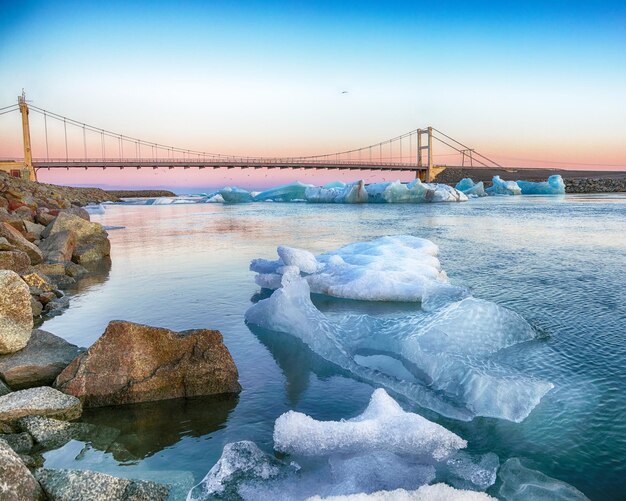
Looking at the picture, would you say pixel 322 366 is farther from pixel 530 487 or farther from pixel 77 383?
pixel 530 487

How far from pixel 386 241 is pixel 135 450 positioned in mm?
6837

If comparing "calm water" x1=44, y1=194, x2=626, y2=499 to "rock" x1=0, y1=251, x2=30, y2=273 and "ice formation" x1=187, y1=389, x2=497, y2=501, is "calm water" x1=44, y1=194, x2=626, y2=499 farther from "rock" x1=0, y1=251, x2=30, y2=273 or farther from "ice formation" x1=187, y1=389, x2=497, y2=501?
"rock" x1=0, y1=251, x2=30, y2=273

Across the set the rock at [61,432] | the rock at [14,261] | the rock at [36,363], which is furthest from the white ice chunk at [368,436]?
the rock at [14,261]

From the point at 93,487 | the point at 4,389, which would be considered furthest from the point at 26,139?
the point at 93,487

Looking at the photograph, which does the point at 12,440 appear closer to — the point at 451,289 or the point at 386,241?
the point at 451,289

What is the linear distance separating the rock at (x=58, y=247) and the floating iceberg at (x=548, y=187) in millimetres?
44603

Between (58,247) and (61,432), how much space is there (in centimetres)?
587

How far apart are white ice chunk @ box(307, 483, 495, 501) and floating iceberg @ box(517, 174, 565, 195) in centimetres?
4794

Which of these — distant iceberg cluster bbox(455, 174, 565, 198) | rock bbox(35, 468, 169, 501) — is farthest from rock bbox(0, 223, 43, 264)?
distant iceberg cluster bbox(455, 174, 565, 198)

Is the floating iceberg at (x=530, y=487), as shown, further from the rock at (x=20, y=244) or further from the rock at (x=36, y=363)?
the rock at (x=20, y=244)

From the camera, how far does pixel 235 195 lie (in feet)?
153

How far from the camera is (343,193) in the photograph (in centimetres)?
3869

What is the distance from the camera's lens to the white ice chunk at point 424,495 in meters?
2.20

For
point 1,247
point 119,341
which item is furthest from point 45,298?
point 119,341
